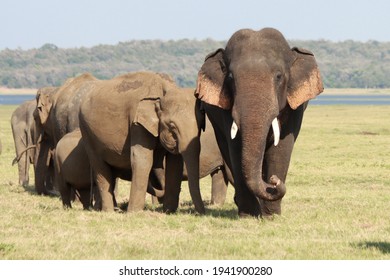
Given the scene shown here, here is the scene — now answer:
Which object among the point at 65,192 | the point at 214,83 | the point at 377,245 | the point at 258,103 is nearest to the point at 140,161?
the point at 214,83

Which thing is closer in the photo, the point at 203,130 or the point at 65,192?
the point at 203,130

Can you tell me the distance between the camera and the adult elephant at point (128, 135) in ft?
48.2

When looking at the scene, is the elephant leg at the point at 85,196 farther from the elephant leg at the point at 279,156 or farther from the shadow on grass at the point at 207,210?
the elephant leg at the point at 279,156

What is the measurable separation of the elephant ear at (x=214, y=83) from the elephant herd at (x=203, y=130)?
0.05 feet

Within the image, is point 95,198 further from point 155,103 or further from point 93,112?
point 155,103

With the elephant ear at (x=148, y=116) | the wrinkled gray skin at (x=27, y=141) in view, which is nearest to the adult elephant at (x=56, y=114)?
the wrinkled gray skin at (x=27, y=141)

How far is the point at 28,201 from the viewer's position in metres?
18.1

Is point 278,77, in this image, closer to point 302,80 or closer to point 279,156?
point 302,80

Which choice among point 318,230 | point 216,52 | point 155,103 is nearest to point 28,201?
point 155,103

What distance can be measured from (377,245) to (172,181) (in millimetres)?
4733

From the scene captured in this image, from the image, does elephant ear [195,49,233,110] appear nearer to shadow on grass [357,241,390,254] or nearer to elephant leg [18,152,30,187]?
shadow on grass [357,241,390,254]

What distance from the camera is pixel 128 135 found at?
15.4 metres
